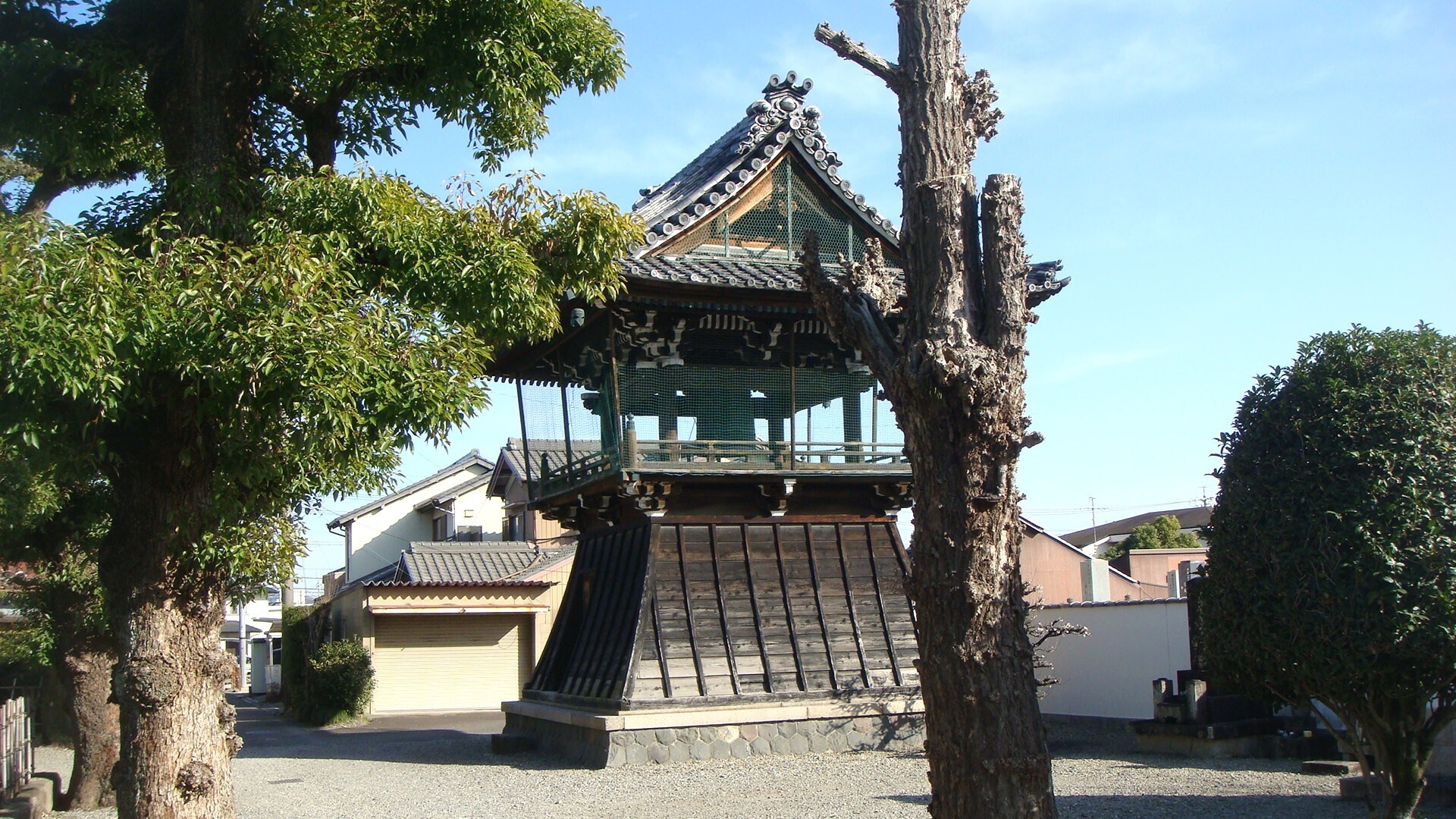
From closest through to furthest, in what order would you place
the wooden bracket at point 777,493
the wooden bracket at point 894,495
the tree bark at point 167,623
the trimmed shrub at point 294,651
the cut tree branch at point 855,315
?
the cut tree branch at point 855,315 < the tree bark at point 167,623 < the wooden bracket at point 777,493 < the wooden bracket at point 894,495 < the trimmed shrub at point 294,651

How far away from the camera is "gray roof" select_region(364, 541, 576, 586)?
28641 mm

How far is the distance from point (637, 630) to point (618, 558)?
1.89m

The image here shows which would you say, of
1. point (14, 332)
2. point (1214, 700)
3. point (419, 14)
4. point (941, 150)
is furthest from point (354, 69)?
point (1214, 700)

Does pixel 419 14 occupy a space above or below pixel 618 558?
above

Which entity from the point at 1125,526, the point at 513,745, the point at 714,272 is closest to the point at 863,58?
the point at 714,272

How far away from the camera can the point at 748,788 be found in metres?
13.2

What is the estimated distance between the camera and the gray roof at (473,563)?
1128 inches

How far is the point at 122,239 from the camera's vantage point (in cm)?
819

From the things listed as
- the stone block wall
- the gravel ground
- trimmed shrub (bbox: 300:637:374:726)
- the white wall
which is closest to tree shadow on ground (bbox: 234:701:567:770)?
the gravel ground

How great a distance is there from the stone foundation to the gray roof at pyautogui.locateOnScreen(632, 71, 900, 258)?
6.25 meters

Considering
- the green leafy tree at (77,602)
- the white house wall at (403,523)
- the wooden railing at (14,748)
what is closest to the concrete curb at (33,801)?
the wooden railing at (14,748)

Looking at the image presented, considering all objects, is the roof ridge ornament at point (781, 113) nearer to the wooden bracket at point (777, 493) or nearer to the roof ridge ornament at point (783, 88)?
the roof ridge ornament at point (783, 88)

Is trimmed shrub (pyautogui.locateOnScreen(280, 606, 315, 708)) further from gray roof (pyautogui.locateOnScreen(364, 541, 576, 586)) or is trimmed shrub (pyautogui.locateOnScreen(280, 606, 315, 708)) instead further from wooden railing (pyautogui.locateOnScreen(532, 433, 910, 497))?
wooden railing (pyautogui.locateOnScreen(532, 433, 910, 497))

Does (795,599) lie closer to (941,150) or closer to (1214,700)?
(1214,700)
